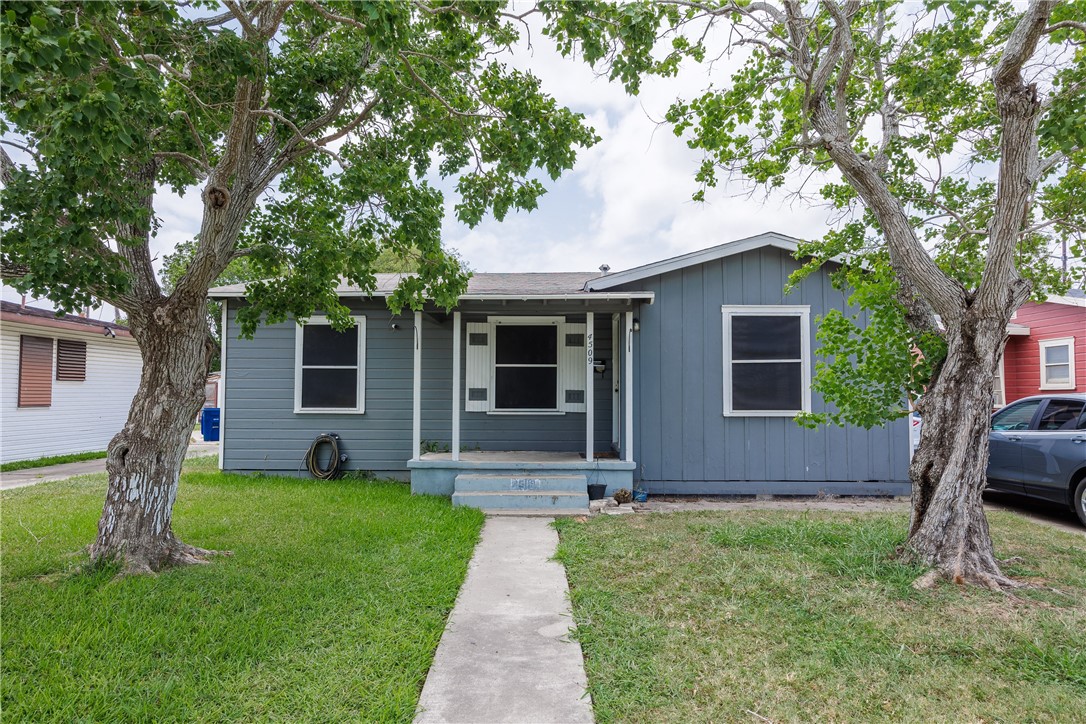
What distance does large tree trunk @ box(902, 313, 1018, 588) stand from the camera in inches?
157

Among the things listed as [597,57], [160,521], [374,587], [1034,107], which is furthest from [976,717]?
[160,521]

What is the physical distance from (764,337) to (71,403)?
42.1ft

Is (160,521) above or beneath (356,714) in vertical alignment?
above

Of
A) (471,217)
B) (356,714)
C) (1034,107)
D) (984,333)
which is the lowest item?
(356,714)

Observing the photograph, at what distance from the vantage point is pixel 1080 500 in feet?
19.0

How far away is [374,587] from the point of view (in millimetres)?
3754

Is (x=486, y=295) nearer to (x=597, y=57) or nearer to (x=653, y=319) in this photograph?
(x=653, y=319)

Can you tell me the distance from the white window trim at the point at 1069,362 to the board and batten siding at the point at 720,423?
21.7 ft

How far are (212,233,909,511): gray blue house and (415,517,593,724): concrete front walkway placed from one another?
7.74ft

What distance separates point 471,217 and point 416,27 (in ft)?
5.55

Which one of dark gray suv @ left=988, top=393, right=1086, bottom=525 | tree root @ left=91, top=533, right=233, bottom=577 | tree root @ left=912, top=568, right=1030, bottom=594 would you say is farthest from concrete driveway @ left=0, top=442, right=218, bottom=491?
dark gray suv @ left=988, top=393, right=1086, bottom=525

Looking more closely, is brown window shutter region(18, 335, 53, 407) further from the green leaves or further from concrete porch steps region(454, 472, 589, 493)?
concrete porch steps region(454, 472, 589, 493)

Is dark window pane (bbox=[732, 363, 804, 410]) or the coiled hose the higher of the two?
dark window pane (bbox=[732, 363, 804, 410])

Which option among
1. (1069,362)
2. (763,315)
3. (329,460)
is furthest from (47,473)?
(1069,362)
